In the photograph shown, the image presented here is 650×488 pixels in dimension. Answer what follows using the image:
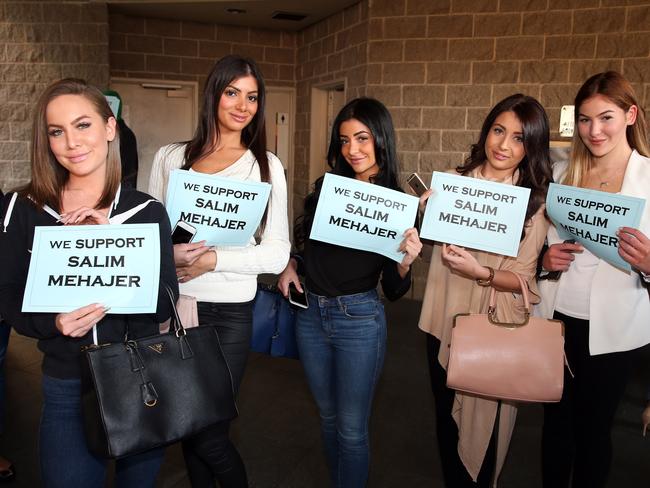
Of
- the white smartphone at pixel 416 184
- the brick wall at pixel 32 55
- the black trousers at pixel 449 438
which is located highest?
the brick wall at pixel 32 55

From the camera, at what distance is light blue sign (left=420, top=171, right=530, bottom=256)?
→ 1.70 meters

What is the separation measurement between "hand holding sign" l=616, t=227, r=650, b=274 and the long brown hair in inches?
54.5

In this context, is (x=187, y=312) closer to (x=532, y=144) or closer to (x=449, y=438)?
(x=449, y=438)

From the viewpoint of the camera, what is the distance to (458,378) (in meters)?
1.68

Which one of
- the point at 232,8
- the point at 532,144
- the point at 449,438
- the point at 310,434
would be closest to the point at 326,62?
the point at 232,8

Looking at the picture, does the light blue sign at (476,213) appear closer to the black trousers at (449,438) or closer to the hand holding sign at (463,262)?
the hand holding sign at (463,262)

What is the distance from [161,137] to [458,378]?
5781 mm

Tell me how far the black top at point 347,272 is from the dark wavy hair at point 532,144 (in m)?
0.47

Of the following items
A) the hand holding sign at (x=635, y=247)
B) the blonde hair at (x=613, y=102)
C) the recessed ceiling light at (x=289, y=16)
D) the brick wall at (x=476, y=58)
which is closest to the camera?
the hand holding sign at (x=635, y=247)

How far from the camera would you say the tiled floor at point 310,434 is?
2422 mm

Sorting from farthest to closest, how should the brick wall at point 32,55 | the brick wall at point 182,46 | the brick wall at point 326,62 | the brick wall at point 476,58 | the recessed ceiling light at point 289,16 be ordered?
the brick wall at point 182,46
the recessed ceiling light at point 289,16
the brick wall at point 326,62
the brick wall at point 32,55
the brick wall at point 476,58

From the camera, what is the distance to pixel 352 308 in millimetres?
1766

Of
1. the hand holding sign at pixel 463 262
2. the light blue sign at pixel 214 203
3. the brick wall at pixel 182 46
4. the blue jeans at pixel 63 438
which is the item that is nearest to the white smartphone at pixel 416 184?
the hand holding sign at pixel 463 262

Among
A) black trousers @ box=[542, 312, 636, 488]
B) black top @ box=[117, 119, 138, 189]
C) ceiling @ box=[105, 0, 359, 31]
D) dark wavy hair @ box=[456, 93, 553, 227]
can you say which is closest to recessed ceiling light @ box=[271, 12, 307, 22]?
ceiling @ box=[105, 0, 359, 31]
